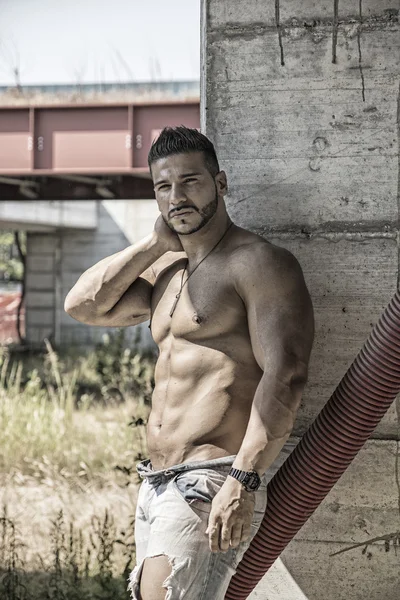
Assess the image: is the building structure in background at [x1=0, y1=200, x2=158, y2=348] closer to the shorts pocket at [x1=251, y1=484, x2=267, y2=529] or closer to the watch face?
the shorts pocket at [x1=251, y1=484, x2=267, y2=529]

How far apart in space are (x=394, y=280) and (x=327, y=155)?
0.57 meters

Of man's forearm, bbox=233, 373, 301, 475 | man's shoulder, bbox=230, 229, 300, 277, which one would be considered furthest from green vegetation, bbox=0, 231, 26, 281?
man's forearm, bbox=233, 373, 301, 475

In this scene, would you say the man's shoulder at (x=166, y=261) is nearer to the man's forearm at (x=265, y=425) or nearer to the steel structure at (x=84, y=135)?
the man's forearm at (x=265, y=425)

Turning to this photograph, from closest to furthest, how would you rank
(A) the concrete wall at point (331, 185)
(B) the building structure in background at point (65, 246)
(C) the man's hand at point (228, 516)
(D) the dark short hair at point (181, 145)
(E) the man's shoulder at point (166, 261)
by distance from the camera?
(C) the man's hand at point (228, 516)
(D) the dark short hair at point (181, 145)
(E) the man's shoulder at point (166, 261)
(A) the concrete wall at point (331, 185)
(B) the building structure in background at point (65, 246)

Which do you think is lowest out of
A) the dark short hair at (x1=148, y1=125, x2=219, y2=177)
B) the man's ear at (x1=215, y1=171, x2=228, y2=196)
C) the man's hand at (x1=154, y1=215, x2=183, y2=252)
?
the man's hand at (x1=154, y1=215, x2=183, y2=252)

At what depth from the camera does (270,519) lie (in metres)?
3.19

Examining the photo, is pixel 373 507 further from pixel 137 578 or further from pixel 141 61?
pixel 141 61

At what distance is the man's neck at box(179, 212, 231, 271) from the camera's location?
3.19m

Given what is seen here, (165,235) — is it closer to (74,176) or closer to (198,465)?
(198,465)

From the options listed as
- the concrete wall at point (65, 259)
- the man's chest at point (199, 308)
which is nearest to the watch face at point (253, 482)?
the man's chest at point (199, 308)

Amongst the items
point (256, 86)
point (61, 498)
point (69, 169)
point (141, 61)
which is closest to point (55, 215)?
point (141, 61)

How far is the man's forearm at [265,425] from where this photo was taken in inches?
110

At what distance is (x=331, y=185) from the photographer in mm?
3582

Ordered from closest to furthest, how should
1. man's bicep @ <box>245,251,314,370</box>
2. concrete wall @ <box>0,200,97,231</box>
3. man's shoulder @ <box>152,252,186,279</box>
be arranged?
man's bicep @ <box>245,251,314,370</box> → man's shoulder @ <box>152,252,186,279</box> → concrete wall @ <box>0,200,97,231</box>
